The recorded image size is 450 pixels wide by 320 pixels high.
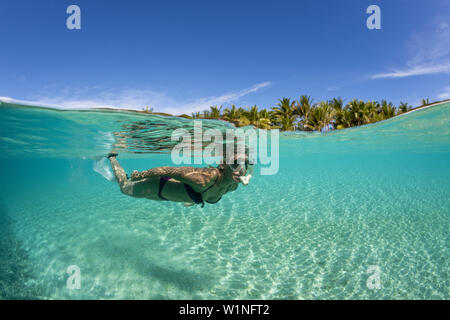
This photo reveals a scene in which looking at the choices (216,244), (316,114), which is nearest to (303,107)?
(316,114)

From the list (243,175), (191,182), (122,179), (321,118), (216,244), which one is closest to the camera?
(243,175)

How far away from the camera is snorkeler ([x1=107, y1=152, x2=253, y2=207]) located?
144 inches

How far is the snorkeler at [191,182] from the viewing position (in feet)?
12.0

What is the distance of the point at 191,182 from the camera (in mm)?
3709

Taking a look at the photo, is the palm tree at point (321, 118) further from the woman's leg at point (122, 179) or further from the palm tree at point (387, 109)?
the woman's leg at point (122, 179)

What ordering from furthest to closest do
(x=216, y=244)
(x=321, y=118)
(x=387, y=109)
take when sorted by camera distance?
1. (x=387, y=109)
2. (x=321, y=118)
3. (x=216, y=244)

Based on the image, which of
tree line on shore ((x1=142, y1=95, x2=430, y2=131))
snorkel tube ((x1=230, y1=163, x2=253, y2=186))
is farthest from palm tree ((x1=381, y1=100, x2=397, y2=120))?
snorkel tube ((x1=230, y1=163, x2=253, y2=186))

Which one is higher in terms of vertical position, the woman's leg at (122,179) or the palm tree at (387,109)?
the palm tree at (387,109)

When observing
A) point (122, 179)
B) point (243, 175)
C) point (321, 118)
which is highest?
point (321, 118)

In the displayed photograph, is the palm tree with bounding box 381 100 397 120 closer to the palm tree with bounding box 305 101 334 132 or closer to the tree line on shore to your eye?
the tree line on shore

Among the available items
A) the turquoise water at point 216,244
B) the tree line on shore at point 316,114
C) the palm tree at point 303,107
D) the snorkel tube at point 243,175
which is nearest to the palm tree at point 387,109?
the tree line on shore at point 316,114

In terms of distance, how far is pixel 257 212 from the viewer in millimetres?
9195

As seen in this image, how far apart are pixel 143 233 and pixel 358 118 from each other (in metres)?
25.9

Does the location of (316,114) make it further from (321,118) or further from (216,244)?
(216,244)
